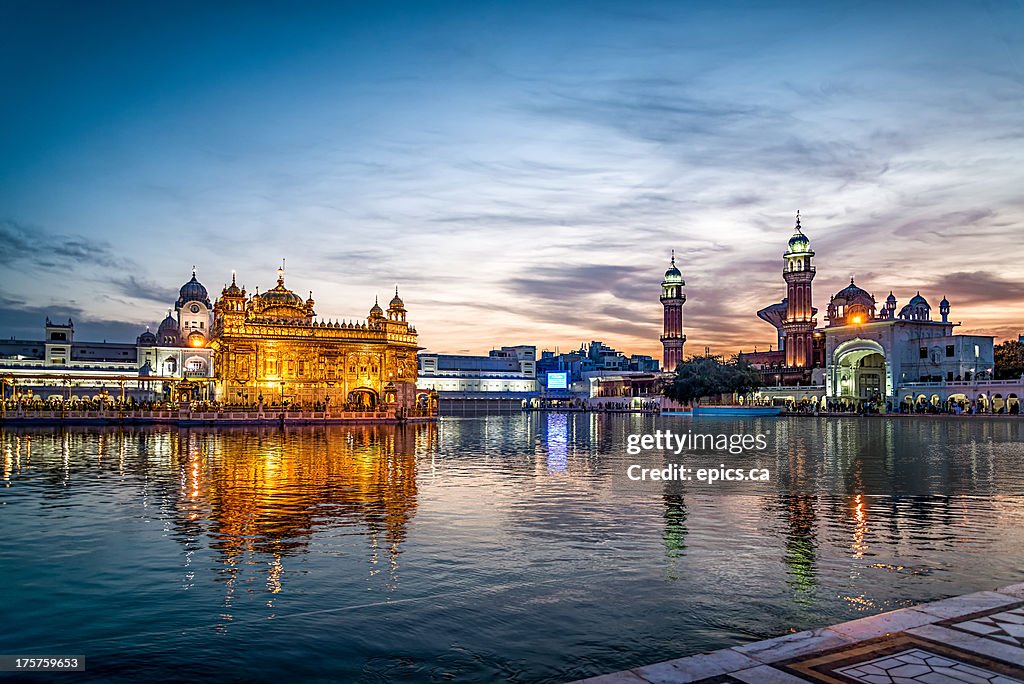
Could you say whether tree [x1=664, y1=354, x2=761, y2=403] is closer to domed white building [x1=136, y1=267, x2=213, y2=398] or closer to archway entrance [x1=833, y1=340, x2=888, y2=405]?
archway entrance [x1=833, y1=340, x2=888, y2=405]

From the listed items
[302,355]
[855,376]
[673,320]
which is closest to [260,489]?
[302,355]

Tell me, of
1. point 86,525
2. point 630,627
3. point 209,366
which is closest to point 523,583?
point 630,627

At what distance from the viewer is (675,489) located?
19.8m

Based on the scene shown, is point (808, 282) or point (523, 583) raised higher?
point (808, 282)

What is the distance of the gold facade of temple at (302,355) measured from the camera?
76.9 meters

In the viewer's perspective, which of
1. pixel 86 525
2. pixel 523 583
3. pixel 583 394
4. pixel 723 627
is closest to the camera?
pixel 723 627

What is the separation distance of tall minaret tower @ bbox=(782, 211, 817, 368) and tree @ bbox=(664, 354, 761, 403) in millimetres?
24920

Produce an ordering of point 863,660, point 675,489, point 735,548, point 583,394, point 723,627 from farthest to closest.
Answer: point 583,394 → point 675,489 → point 735,548 → point 723,627 → point 863,660

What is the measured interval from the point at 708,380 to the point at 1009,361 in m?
34.9

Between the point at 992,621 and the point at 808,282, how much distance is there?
132 metres

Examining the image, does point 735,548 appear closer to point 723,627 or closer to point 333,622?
point 723,627

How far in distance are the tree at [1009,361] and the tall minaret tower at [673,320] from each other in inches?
2615

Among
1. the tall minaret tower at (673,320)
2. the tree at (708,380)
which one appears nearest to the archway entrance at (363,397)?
the tree at (708,380)

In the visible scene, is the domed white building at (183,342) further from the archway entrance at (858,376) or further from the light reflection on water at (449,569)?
the light reflection on water at (449,569)
